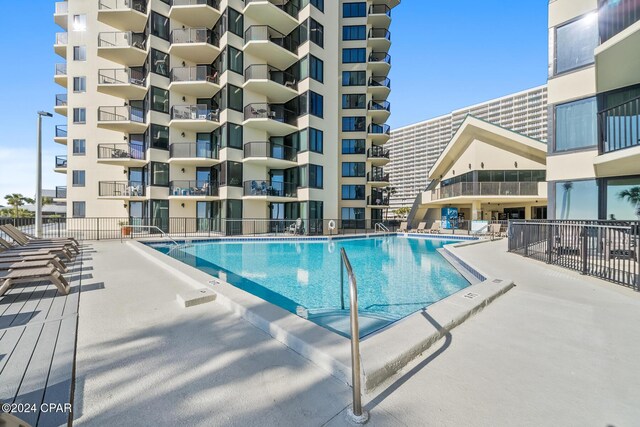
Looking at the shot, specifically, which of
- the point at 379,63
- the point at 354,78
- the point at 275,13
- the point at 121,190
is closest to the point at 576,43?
the point at 275,13

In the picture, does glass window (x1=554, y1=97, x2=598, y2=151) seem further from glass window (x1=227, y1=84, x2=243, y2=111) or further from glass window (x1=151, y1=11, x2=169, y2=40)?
glass window (x1=151, y1=11, x2=169, y2=40)

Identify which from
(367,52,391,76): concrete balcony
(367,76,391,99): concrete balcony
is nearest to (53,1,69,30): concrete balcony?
(367,52,391,76): concrete balcony

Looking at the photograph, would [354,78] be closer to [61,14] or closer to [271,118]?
[271,118]

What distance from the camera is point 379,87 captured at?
27.3 meters

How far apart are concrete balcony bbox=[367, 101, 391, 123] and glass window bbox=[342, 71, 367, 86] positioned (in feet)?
8.28

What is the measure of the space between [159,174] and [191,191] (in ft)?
8.53

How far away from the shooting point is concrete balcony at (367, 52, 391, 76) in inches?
1066

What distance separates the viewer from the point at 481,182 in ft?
74.9

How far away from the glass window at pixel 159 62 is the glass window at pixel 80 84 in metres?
8.42

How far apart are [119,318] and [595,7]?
1501 centimetres

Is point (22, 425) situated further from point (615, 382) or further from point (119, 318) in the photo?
point (615, 382)

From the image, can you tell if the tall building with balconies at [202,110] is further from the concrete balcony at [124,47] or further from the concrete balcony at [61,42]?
the concrete balcony at [61,42]

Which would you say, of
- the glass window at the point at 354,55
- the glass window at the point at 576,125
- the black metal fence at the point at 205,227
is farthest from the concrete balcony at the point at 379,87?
the glass window at the point at 576,125

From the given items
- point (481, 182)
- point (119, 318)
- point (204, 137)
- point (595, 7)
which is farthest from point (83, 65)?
point (481, 182)
